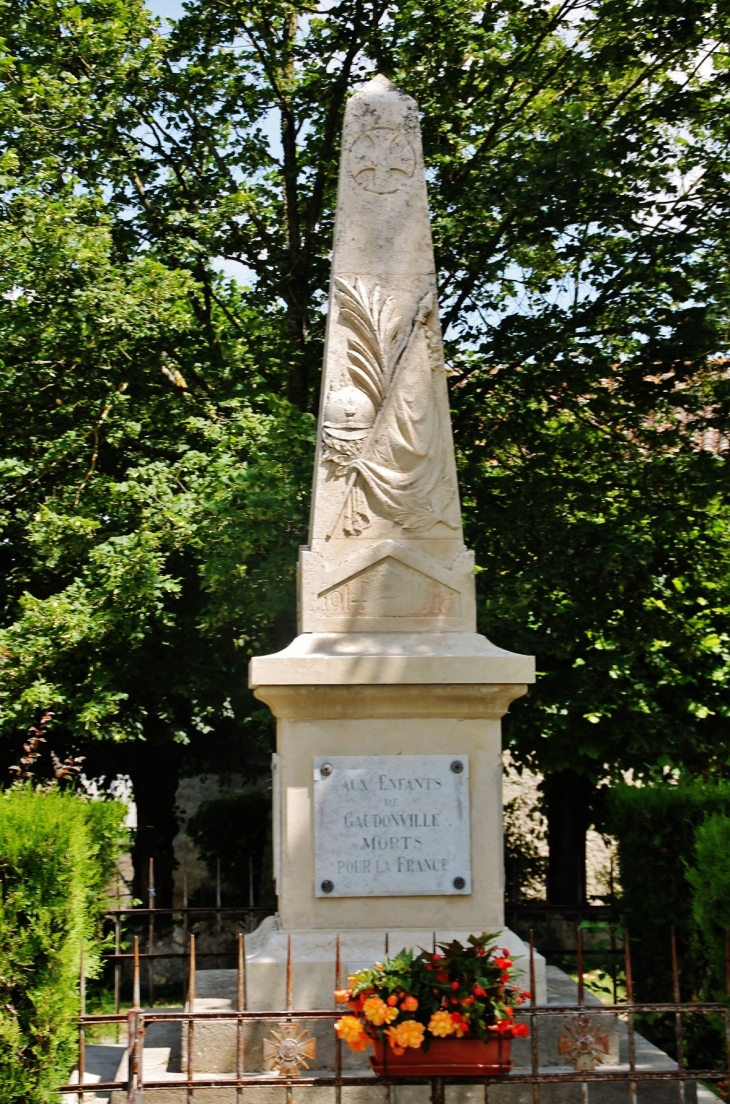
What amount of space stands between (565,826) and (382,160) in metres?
7.40

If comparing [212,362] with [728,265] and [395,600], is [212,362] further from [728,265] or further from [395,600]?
[395,600]

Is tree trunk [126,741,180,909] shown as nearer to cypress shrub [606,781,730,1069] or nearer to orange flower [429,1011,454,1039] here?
cypress shrub [606,781,730,1069]

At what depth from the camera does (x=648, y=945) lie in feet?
22.7

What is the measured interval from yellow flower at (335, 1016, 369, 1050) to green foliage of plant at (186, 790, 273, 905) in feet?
26.5

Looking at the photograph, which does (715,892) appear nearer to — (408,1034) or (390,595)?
(408,1034)

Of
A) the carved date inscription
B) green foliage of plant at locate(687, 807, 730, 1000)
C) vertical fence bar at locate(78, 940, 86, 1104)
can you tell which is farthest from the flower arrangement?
the carved date inscription

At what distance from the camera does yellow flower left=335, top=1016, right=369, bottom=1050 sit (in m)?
4.02

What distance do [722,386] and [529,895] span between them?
612cm

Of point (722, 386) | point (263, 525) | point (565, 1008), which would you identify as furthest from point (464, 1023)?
point (722, 386)

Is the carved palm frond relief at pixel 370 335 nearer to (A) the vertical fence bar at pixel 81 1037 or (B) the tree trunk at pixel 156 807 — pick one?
(A) the vertical fence bar at pixel 81 1037

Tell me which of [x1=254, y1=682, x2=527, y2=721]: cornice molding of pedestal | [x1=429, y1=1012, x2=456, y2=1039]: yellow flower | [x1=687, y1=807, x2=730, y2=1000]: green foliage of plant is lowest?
[x1=429, y1=1012, x2=456, y2=1039]: yellow flower

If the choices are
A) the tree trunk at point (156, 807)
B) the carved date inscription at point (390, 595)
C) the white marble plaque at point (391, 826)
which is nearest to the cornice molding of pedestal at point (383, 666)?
the carved date inscription at point (390, 595)

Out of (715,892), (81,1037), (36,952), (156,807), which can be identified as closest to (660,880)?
(715,892)

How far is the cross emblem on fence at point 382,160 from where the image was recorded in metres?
6.11
